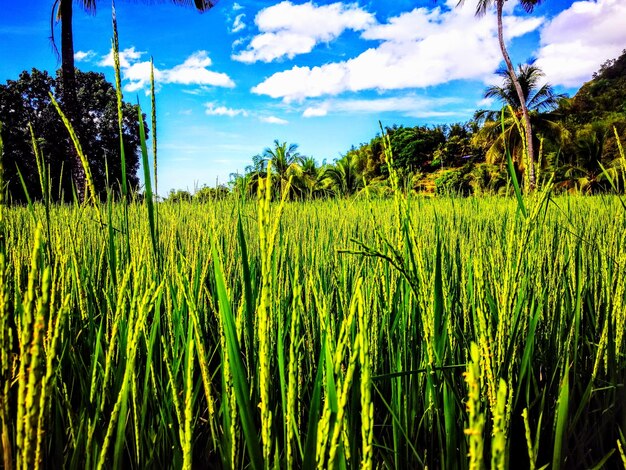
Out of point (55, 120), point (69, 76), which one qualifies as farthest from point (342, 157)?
point (55, 120)

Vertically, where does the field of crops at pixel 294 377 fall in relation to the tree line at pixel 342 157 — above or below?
below

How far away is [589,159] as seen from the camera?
58.0 feet

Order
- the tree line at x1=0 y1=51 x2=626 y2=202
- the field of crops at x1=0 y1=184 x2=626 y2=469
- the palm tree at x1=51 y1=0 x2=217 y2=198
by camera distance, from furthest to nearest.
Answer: the tree line at x1=0 y1=51 x2=626 y2=202
the palm tree at x1=51 y1=0 x2=217 y2=198
the field of crops at x1=0 y1=184 x2=626 y2=469

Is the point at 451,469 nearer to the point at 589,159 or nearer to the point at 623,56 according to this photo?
the point at 589,159

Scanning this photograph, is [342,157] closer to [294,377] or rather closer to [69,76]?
[69,76]

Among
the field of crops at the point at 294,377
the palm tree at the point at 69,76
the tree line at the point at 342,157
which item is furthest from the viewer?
the tree line at the point at 342,157

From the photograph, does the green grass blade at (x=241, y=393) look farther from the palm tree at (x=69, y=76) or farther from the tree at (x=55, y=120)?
the tree at (x=55, y=120)

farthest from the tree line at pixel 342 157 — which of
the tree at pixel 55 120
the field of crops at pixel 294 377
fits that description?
the field of crops at pixel 294 377

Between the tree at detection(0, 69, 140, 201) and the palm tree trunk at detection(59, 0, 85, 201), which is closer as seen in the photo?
the palm tree trunk at detection(59, 0, 85, 201)

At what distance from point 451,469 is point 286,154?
2242cm

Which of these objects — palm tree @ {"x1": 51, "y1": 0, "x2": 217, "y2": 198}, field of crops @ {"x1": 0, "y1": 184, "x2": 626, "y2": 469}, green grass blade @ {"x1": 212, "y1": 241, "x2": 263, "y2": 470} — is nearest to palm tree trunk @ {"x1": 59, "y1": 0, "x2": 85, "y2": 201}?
palm tree @ {"x1": 51, "y1": 0, "x2": 217, "y2": 198}

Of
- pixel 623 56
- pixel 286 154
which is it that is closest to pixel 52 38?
pixel 286 154

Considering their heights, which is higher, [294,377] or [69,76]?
[69,76]

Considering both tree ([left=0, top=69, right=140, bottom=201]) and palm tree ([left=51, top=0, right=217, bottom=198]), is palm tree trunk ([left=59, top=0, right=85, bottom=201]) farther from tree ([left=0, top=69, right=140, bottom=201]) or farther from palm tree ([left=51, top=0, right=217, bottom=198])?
tree ([left=0, top=69, right=140, bottom=201])
